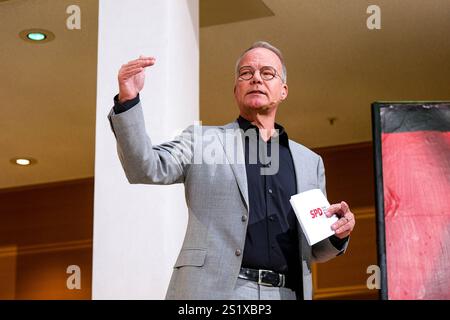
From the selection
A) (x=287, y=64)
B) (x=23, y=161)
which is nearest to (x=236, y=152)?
(x=287, y=64)

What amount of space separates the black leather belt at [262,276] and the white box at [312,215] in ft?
Result: 0.39

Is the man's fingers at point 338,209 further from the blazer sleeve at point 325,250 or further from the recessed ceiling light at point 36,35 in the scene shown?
the recessed ceiling light at point 36,35

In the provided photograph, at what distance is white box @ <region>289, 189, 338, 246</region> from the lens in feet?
6.87

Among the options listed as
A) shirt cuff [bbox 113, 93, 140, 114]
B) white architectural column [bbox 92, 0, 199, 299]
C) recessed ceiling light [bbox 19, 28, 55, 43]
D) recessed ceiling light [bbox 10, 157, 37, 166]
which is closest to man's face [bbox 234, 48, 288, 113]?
shirt cuff [bbox 113, 93, 140, 114]

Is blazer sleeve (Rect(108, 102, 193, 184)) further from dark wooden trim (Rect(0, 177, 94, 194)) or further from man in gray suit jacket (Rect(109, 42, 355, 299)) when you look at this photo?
dark wooden trim (Rect(0, 177, 94, 194))

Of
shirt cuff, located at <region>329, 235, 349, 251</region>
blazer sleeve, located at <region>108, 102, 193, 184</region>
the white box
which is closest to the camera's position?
blazer sleeve, located at <region>108, 102, 193, 184</region>

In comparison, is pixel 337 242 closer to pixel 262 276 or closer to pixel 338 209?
pixel 338 209

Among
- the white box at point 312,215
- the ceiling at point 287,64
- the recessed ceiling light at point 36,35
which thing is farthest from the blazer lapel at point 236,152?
the recessed ceiling light at point 36,35

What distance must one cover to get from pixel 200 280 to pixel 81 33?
2.89 meters

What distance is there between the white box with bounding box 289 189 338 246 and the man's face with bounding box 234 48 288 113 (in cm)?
28

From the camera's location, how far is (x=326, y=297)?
6.54 m

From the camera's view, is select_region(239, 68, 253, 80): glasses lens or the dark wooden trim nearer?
select_region(239, 68, 253, 80): glasses lens

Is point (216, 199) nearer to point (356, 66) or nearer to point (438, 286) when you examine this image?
point (438, 286)

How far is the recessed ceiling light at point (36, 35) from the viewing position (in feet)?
15.3
